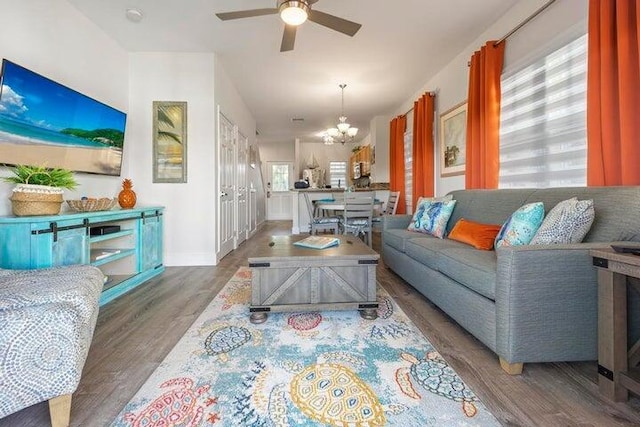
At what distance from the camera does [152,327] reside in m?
1.99

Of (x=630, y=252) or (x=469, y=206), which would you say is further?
(x=469, y=206)

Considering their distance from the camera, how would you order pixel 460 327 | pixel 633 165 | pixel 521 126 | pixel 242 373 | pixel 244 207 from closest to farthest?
pixel 242 373
pixel 633 165
pixel 460 327
pixel 521 126
pixel 244 207

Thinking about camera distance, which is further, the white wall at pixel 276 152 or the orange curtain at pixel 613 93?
the white wall at pixel 276 152

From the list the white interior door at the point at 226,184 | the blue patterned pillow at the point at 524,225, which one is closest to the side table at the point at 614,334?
the blue patterned pillow at the point at 524,225

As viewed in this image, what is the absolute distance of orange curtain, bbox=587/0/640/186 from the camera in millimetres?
1751

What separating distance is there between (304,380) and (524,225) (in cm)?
160

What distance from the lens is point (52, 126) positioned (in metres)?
2.38

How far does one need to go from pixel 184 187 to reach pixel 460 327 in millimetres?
3412

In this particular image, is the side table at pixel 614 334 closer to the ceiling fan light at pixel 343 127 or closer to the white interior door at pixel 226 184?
the white interior door at pixel 226 184

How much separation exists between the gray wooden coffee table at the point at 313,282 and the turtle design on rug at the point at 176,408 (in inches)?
28.2

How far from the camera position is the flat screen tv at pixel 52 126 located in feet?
6.71

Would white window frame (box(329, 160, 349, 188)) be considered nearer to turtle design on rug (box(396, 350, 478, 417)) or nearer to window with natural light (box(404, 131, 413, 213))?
window with natural light (box(404, 131, 413, 213))

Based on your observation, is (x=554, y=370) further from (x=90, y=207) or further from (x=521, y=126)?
(x=90, y=207)

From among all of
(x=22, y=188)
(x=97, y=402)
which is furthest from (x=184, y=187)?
(x=97, y=402)
